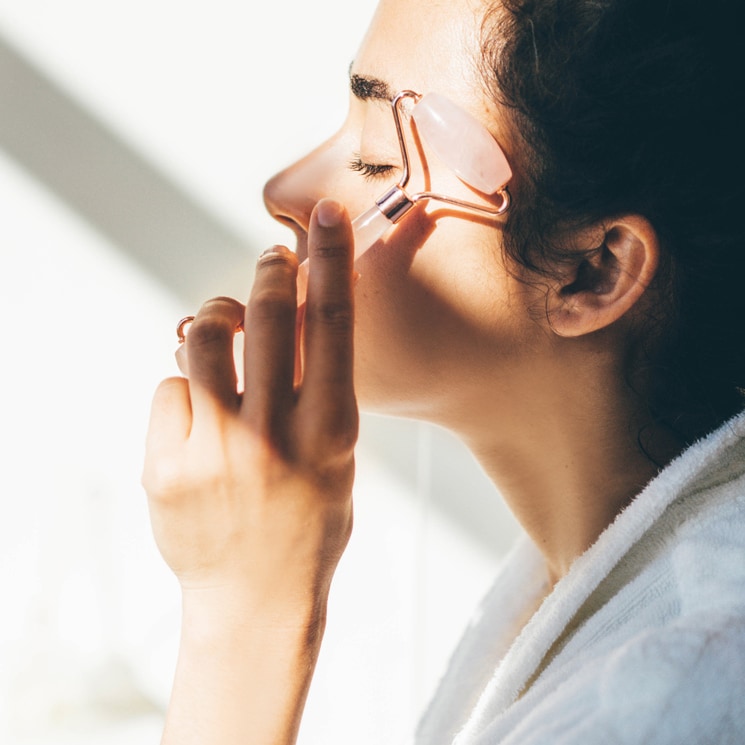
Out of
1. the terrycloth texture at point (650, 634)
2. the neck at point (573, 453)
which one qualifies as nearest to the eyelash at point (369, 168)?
the neck at point (573, 453)

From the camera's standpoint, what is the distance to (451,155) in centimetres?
65

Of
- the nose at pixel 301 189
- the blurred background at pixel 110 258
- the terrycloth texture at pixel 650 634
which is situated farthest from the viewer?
the blurred background at pixel 110 258

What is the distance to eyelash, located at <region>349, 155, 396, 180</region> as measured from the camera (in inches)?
27.7

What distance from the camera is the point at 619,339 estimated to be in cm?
73

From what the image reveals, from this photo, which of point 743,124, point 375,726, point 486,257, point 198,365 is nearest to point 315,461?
point 198,365

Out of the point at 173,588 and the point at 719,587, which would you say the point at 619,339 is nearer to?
the point at 719,587

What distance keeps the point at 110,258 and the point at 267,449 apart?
0.45m

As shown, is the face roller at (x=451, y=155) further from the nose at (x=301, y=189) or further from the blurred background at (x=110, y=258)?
the blurred background at (x=110, y=258)

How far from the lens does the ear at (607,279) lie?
2.19ft

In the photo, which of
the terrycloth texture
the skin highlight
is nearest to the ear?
the skin highlight

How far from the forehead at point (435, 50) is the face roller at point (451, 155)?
16mm

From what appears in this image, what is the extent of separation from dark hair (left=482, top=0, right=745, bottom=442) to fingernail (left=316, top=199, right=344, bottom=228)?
141 mm

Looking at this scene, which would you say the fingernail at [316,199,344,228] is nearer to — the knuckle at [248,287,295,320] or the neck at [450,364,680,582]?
the knuckle at [248,287,295,320]

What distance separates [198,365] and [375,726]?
79 cm
